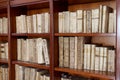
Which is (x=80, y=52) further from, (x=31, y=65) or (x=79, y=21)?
(x=31, y=65)

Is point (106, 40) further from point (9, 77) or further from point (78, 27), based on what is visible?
point (9, 77)

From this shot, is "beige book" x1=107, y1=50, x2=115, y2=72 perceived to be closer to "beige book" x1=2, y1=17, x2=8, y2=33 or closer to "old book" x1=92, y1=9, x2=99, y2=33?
"old book" x1=92, y1=9, x2=99, y2=33

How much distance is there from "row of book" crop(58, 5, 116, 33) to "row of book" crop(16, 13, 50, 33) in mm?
162

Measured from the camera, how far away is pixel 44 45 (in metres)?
1.66

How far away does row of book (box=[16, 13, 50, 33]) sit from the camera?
65.2 inches

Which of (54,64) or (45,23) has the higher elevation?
(45,23)

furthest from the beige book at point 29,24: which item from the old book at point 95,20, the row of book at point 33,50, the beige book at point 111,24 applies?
the beige book at point 111,24

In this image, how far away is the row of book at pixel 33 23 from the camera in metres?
1.66

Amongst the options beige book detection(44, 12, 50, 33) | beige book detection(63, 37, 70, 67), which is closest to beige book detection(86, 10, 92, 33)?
beige book detection(63, 37, 70, 67)

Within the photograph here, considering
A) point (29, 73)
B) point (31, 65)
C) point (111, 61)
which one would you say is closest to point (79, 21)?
point (111, 61)

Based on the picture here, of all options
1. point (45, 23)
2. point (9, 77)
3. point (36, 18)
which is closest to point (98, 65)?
point (45, 23)

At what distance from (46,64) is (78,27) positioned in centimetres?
49

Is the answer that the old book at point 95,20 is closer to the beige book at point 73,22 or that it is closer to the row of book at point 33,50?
the beige book at point 73,22

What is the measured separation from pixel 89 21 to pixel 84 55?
11.4 inches
